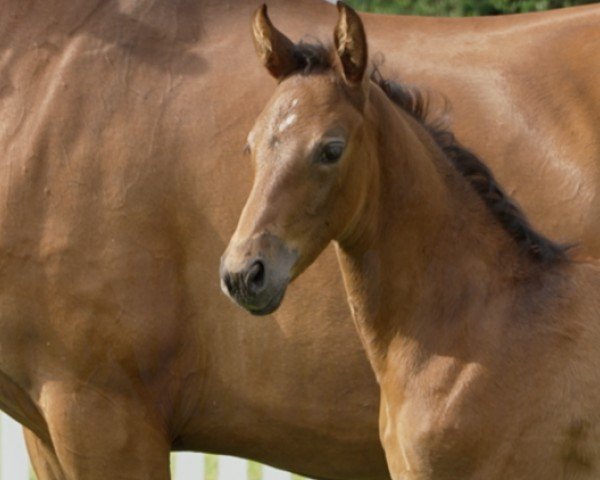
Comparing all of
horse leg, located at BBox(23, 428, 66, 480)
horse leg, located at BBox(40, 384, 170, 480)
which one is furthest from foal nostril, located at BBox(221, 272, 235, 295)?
horse leg, located at BBox(23, 428, 66, 480)

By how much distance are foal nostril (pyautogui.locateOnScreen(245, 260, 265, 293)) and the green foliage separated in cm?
733

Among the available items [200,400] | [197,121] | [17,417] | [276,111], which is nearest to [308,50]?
[276,111]

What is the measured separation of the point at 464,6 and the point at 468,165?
7.09m

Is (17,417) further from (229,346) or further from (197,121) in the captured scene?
(197,121)

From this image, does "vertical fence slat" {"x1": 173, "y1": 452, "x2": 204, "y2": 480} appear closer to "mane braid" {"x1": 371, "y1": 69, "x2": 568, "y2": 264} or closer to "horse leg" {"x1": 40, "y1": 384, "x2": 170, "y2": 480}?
"horse leg" {"x1": 40, "y1": 384, "x2": 170, "y2": 480}

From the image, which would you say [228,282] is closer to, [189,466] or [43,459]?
[43,459]

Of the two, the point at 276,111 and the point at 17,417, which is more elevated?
the point at 276,111

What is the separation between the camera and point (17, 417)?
17.9 ft

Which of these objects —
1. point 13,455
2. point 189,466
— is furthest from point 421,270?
point 13,455

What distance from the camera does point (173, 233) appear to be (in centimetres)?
523

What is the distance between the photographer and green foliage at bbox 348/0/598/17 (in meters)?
11.3

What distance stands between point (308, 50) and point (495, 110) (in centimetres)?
96

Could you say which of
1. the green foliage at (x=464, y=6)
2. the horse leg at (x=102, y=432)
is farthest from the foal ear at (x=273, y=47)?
the green foliage at (x=464, y=6)

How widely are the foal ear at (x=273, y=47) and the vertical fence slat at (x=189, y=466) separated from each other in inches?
144
